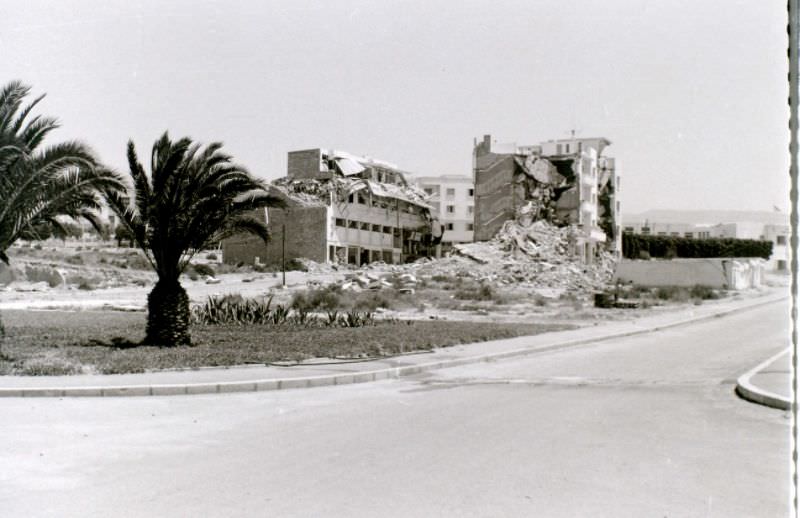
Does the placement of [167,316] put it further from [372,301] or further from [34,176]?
[372,301]

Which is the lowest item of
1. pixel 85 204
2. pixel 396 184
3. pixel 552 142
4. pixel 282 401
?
pixel 282 401

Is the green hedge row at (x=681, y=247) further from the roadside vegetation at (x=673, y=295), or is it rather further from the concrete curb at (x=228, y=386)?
the concrete curb at (x=228, y=386)

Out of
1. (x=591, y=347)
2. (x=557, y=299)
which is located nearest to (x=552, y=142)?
(x=557, y=299)

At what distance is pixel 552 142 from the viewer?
93.2m

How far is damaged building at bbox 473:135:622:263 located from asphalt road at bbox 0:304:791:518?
222 ft

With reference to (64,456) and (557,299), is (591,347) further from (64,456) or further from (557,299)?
(557,299)

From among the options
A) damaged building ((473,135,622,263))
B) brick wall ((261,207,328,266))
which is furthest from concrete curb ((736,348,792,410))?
damaged building ((473,135,622,263))

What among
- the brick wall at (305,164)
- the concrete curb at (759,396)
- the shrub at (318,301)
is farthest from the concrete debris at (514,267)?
the concrete curb at (759,396)

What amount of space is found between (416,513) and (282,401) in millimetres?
5524

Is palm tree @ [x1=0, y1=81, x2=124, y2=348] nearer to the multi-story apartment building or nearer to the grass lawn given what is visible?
the grass lawn

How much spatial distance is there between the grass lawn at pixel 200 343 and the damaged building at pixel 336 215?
4032 cm

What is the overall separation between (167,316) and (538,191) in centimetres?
6633

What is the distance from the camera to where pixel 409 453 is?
22.7 ft

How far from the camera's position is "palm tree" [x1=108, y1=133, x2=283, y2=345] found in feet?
53.1
